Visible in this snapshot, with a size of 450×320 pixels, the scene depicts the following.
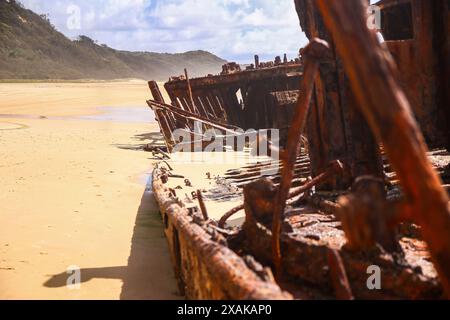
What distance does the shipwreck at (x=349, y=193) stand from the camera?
1.35 m

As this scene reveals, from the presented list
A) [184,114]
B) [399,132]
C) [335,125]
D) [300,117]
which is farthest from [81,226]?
[184,114]

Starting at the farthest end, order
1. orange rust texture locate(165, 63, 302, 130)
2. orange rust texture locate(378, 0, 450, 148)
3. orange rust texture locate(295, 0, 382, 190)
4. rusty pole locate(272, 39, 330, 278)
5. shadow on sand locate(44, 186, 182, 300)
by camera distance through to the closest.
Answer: orange rust texture locate(165, 63, 302, 130), orange rust texture locate(378, 0, 450, 148), orange rust texture locate(295, 0, 382, 190), shadow on sand locate(44, 186, 182, 300), rusty pole locate(272, 39, 330, 278)

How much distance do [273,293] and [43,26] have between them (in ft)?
285

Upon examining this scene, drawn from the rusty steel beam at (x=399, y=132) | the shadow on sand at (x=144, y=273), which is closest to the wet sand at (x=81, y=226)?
the shadow on sand at (x=144, y=273)

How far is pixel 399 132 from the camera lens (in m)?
1.33

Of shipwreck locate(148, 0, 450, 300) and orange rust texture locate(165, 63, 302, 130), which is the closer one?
shipwreck locate(148, 0, 450, 300)

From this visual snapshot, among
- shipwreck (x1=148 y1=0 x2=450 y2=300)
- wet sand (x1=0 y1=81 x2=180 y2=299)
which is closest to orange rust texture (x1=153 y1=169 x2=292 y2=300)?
shipwreck (x1=148 y1=0 x2=450 y2=300)

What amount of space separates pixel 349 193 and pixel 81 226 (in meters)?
3.13

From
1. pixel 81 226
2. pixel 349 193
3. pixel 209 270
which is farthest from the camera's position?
pixel 81 226

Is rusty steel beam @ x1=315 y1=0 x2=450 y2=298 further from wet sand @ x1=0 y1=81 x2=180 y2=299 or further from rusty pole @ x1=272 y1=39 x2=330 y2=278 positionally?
wet sand @ x1=0 y1=81 x2=180 y2=299

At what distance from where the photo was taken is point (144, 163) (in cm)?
1045

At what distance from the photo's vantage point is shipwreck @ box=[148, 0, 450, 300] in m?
1.35

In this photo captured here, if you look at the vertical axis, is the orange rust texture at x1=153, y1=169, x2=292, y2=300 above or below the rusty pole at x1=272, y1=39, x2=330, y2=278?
below

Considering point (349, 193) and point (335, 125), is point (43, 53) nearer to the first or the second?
point (335, 125)
